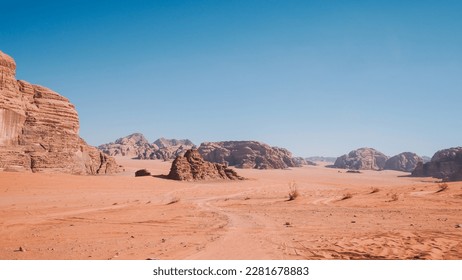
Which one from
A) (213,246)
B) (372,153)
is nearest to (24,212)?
(213,246)

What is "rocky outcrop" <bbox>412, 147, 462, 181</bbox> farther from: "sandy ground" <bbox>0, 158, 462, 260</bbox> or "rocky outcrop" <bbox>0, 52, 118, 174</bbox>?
"rocky outcrop" <bbox>0, 52, 118, 174</bbox>

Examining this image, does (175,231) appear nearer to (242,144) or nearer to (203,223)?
(203,223)

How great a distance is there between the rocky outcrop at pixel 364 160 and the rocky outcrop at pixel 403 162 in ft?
12.5

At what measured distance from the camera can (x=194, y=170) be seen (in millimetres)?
32875

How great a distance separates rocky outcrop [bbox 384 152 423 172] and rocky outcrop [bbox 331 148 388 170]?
3822 mm

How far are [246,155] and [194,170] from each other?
51.5m

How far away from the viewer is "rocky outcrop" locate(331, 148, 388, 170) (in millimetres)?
109188

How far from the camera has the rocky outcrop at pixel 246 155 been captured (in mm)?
82113

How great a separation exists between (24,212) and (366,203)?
13.5 metres

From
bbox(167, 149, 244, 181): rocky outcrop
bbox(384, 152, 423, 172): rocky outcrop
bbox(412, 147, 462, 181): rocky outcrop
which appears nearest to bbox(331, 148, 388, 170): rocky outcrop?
bbox(384, 152, 423, 172): rocky outcrop

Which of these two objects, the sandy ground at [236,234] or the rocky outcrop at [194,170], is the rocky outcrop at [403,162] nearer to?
the rocky outcrop at [194,170]

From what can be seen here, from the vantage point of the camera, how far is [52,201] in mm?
14133

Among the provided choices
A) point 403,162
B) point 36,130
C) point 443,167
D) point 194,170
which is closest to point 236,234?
point 194,170

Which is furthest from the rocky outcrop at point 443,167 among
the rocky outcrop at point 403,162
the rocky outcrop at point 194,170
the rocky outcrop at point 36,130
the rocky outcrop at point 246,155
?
the rocky outcrop at point 36,130
